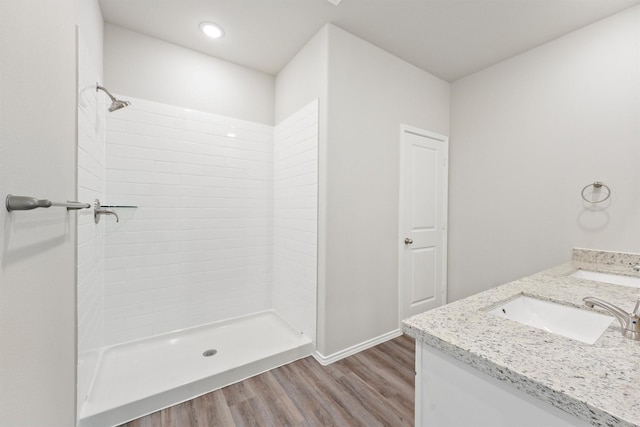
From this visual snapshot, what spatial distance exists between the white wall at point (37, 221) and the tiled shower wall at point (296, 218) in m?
1.48

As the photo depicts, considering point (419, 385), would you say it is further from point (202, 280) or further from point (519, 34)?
point (519, 34)

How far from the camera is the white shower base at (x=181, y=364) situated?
5.03 ft

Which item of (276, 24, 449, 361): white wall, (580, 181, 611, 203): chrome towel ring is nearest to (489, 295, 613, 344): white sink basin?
(276, 24, 449, 361): white wall

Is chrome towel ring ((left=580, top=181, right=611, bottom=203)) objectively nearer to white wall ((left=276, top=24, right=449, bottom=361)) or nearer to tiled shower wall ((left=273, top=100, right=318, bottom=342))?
white wall ((left=276, top=24, right=449, bottom=361))

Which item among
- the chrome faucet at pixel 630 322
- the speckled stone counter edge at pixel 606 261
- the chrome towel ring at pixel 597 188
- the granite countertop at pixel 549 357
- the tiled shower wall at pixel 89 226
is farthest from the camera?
the chrome towel ring at pixel 597 188

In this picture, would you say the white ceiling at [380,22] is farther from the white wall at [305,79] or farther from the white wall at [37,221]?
the white wall at [37,221]

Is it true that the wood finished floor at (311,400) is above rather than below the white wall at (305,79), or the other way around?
below

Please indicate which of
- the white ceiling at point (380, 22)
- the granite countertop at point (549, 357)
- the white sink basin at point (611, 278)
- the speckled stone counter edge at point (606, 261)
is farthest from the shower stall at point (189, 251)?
the speckled stone counter edge at point (606, 261)

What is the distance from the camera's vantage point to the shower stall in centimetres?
171

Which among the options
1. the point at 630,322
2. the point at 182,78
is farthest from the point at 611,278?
the point at 182,78

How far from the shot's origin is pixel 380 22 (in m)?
2.04

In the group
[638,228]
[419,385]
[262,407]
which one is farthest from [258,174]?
[638,228]

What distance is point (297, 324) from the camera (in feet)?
7.80

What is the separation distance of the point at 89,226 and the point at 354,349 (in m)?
2.16
